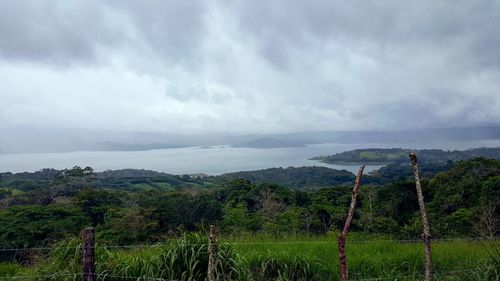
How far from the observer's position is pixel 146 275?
508 cm

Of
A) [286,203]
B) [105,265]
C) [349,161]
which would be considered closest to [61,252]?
[105,265]

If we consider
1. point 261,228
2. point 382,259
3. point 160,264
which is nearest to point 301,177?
point 261,228

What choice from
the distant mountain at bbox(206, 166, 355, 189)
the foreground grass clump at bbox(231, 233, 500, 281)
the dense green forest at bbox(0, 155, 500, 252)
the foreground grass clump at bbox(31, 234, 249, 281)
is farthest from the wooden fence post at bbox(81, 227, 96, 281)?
the distant mountain at bbox(206, 166, 355, 189)

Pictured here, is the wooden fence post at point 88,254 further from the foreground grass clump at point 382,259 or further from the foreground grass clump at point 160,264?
the foreground grass clump at point 382,259

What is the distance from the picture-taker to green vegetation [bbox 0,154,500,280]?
5426 mm

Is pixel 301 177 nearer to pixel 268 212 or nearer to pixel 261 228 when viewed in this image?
pixel 268 212

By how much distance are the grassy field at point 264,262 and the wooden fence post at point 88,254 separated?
248 mm

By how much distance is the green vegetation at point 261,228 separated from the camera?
5.43 metres

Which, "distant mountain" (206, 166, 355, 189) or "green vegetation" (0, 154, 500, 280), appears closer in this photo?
"green vegetation" (0, 154, 500, 280)

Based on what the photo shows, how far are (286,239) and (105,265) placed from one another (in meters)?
3.84

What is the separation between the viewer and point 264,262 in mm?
5855

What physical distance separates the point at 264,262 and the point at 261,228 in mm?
10850

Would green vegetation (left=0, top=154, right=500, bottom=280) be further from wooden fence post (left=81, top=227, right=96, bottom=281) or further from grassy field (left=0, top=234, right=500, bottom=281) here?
wooden fence post (left=81, top=227, right=96, bottom=281)

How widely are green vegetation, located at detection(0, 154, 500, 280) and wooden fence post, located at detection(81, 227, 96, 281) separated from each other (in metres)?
0.27
